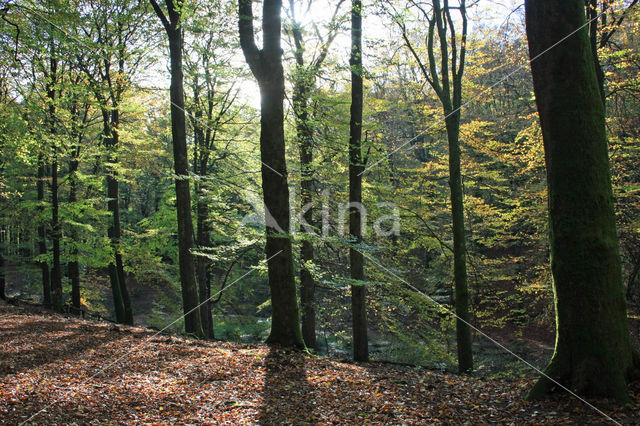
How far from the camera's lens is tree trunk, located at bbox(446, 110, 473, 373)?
29.3 feet

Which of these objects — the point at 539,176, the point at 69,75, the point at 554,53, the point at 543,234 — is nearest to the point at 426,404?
the point at 554,53

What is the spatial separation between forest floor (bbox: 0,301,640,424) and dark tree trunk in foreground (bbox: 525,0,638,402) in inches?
12.4

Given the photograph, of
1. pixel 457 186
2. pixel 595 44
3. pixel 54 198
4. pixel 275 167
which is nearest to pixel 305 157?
pixel 457 186

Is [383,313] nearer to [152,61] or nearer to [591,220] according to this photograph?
[591,220]

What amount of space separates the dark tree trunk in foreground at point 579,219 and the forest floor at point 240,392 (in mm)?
316

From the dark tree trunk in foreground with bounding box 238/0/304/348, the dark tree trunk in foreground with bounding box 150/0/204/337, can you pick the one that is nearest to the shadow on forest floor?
the dark tree trunk in foreground with bounding box 238/0/304/348

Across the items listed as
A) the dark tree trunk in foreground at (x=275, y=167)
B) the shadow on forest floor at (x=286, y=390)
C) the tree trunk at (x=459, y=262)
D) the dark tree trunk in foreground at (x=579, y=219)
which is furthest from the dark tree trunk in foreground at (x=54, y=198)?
the dark tree trunk in foreground at (x=579, y=219)

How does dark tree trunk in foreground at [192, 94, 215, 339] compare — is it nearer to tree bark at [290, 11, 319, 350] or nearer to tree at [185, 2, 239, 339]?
tree at [185, 2, 239, 339]

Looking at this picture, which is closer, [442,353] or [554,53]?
[554,53]

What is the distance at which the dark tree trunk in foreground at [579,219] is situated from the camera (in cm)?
369

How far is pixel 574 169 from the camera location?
12.6ft

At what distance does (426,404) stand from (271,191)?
3.87 metres

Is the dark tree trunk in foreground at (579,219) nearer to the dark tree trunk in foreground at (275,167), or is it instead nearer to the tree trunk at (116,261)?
the dark tree trunk in foreground at (275,167)

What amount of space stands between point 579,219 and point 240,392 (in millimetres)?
4052
